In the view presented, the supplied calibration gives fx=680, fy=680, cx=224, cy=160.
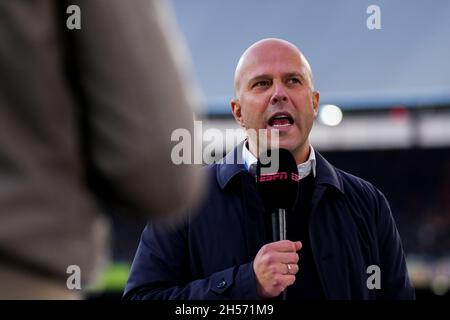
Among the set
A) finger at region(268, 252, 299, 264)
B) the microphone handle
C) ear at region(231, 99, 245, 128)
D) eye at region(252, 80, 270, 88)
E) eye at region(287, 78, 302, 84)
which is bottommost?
finger at region(268, 252, 299, 264)

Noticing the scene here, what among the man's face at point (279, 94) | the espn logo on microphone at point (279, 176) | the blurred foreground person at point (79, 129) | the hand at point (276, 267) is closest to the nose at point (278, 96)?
the man's face at point (279, 94)

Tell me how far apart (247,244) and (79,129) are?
1.25 metres

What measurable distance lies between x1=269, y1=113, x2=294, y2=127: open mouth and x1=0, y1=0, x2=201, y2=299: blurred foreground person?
132 cm

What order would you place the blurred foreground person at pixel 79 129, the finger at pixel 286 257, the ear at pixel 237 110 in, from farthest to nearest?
the ear at pixel 237 110 → the finger at pixel 286 257 → the blurred foreground person at pixel 79 129

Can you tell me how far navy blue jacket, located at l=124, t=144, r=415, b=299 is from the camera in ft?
6.39

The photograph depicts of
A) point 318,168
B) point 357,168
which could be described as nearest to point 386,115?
point 357,168

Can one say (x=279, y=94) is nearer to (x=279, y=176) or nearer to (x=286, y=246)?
(x=279, y=176)

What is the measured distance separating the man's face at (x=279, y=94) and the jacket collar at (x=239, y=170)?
0.06 meters

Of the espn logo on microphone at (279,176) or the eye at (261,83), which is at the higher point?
the eye at (261,83)

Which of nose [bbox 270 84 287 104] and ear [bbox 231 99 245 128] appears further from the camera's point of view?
ear [bbox 231 99 245 128]

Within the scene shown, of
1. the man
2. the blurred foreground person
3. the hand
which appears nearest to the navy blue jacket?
the man

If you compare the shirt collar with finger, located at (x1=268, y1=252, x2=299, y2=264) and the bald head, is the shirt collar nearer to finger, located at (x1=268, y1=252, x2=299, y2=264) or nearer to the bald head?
the bald head

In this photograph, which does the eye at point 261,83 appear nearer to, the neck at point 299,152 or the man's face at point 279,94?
the man's face at point 279,94

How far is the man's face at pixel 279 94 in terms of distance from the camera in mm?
2096
